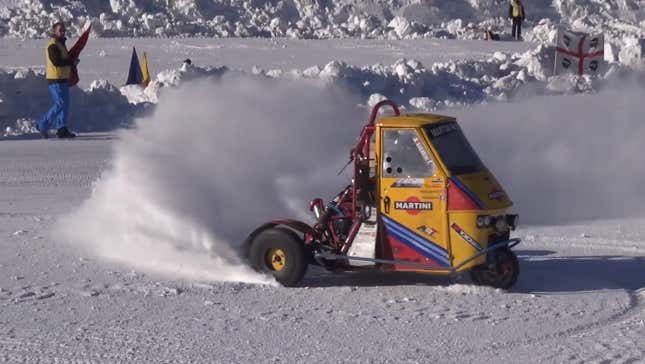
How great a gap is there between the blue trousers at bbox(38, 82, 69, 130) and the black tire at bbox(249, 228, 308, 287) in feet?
30.1

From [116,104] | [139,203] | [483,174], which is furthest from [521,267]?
[116,104]

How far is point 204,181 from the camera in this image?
11664 mm

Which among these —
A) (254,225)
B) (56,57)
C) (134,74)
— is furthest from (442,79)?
(254,225)

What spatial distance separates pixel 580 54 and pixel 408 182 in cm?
1727

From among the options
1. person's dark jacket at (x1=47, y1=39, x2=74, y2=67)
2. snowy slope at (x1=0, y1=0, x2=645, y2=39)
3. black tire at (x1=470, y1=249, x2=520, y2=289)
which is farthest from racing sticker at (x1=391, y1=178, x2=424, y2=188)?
snowy slope at (x1=0, y1=0, x2=645, y2=39)

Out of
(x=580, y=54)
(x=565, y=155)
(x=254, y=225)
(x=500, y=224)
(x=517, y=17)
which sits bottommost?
(x=517, y=17)

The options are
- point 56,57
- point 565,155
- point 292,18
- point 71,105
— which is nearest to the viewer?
point 565,155

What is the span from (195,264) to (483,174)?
2595mm

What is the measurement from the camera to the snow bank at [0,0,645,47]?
3578cm

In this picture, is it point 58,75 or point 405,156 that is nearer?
point 405,156

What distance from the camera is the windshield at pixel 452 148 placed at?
32.0 feet

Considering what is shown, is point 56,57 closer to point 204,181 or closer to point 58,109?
point 58,109

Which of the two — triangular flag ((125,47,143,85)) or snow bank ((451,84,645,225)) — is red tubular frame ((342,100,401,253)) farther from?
triangular flag ((125,47,143,85))

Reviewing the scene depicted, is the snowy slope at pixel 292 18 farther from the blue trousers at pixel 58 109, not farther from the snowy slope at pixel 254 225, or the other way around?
the blue trousers at pixel 58 109
